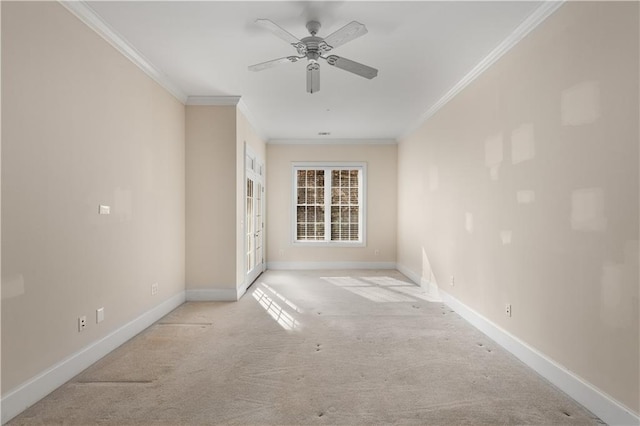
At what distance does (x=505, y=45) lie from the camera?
3.11 meters

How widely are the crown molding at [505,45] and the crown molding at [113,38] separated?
3363 mm

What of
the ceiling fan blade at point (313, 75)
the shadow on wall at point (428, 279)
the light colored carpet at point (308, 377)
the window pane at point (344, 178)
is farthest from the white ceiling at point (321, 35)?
the light colored carpet at point (308, 377)

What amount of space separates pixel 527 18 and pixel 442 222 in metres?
2.64

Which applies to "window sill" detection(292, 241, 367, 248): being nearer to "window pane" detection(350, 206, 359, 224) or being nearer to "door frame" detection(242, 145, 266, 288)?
"window pane" detection(350, 206, 359, 224)

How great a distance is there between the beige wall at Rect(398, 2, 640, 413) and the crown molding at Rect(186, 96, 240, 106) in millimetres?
2909

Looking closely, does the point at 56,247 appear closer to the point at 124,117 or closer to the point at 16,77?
the point at 16,77

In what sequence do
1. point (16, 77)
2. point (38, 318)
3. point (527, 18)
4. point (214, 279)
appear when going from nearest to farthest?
point (16, 77) → point (38, 318) → point (527, 18) → point (214, 279)

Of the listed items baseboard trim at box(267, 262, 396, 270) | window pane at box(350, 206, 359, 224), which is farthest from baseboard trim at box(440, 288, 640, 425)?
window pane at box(350, 206, 359, 224)

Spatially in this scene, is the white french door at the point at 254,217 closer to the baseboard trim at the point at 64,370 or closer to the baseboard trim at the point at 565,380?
the baseboard trim at the point at 64,370

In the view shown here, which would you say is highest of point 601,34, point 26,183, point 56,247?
point 601,34

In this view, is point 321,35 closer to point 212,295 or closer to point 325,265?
point 212,295

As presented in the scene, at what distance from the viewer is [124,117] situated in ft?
10.8

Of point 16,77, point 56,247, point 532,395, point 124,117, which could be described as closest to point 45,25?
point 16,77

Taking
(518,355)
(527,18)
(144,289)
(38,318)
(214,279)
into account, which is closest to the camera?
(38,318)
